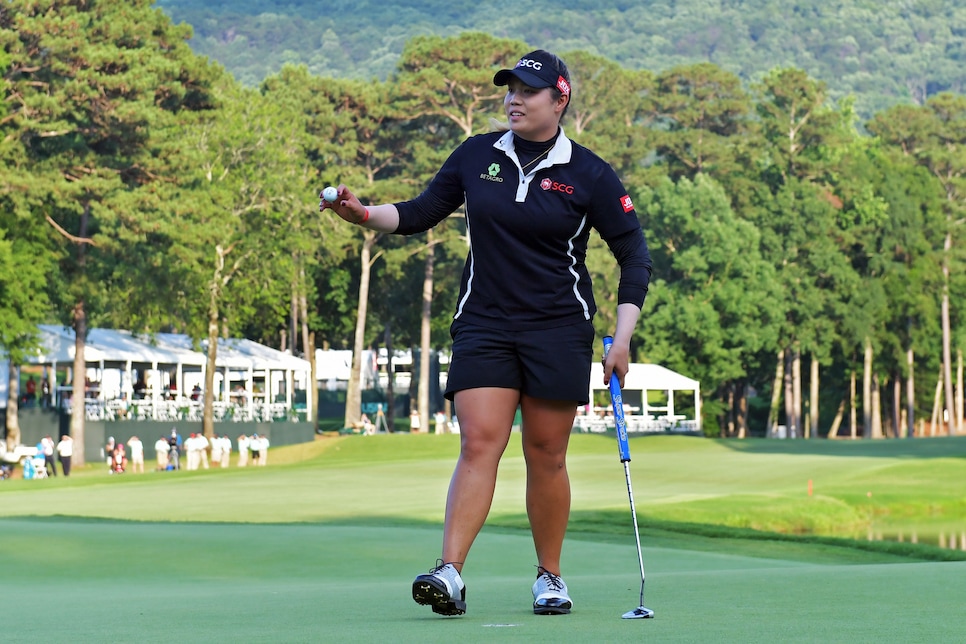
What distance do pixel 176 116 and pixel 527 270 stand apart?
147 feet

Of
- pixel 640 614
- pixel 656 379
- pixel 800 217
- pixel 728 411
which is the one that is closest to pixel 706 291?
pixel 656 379

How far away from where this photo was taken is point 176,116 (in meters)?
49.2

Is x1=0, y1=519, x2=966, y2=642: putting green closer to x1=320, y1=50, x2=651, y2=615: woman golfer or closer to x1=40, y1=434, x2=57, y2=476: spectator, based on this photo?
x1=320, y1=50, x2=651, y2=615: woman golfer

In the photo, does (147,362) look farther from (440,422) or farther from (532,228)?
(532,228)

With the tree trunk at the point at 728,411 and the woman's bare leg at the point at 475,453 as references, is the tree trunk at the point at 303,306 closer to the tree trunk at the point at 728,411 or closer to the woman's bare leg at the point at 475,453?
the tree trunk at the point at 728,411

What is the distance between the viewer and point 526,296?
5.95 m

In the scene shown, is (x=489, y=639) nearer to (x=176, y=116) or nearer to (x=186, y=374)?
(x=176, y=116)

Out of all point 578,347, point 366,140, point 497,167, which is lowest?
point 578,347

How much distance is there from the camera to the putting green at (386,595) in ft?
16.1

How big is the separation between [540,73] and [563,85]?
138mm

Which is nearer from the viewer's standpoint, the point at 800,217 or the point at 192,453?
the point at 192,453

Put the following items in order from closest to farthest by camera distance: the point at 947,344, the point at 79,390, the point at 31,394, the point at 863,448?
the point at 79,390 < the point at 863,448 < the point at 31,394 < the point at 947,344

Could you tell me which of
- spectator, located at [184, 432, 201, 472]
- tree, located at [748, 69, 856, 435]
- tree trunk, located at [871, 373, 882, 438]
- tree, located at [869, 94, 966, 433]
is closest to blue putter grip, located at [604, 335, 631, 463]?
spectator, located at [184, 432, 201, 472]

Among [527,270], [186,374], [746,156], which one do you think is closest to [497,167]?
[527,270]
